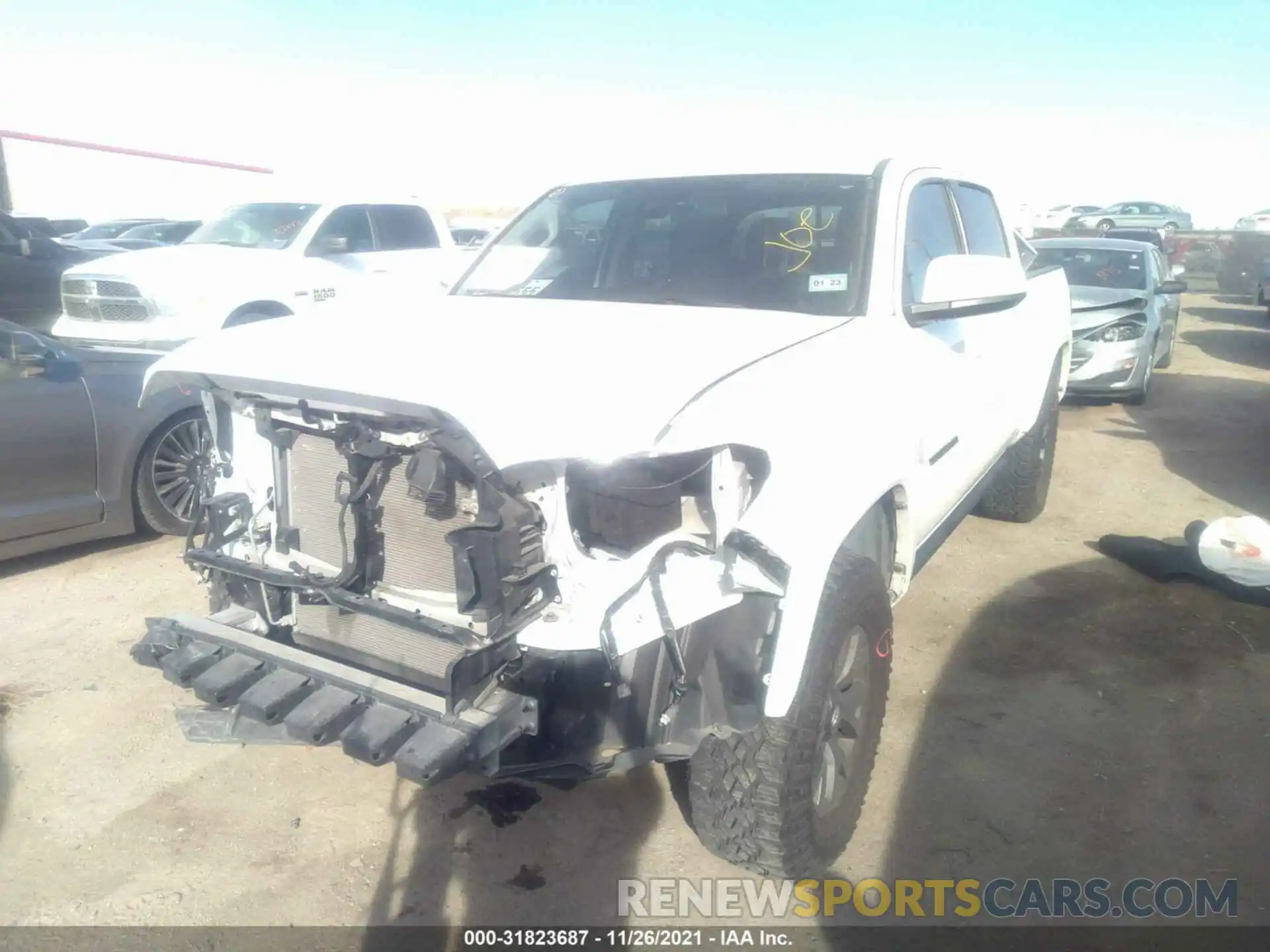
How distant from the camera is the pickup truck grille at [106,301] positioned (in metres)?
7.48

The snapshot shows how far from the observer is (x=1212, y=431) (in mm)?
8039

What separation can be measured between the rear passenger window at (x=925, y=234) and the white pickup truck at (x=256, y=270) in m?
3.55

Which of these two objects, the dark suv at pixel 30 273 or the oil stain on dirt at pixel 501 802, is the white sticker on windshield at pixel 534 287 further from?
the dark suv at pixel 30 273

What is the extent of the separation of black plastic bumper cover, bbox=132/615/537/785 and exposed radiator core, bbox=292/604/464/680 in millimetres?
67

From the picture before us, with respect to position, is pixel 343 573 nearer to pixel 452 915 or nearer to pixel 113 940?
pixel 452 915

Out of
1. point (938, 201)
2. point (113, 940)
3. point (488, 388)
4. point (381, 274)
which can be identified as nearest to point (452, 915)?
point (113, 940)

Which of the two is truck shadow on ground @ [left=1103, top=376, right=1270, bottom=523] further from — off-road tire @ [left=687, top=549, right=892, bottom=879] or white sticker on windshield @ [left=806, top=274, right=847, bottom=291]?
off-road tire @ [left=687, top=549, right=892, bottom=879]

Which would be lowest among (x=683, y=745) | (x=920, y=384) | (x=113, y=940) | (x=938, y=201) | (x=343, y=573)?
(x=113, y=940)

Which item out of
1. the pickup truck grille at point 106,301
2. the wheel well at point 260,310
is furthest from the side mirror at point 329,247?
the pickup truck grille at point 106,301

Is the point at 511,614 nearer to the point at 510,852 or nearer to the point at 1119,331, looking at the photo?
the point at 510,852

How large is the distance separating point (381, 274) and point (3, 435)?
4.75 meters

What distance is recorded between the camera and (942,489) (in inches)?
130

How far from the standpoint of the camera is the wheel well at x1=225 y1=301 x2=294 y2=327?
24.8 ft

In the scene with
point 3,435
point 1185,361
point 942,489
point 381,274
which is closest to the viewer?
point 942,489
